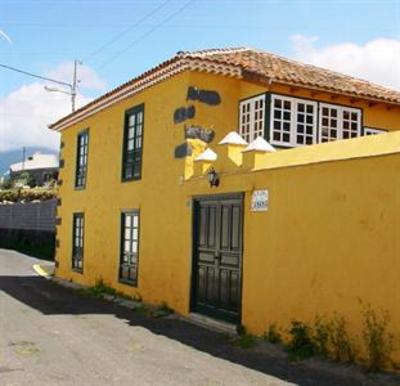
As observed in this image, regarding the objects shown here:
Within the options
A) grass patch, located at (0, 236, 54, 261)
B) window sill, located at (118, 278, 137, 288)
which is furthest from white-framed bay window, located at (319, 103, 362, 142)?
grass patch, located at (0, 236, 54, 261)

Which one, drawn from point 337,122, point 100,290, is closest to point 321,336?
point 337,122

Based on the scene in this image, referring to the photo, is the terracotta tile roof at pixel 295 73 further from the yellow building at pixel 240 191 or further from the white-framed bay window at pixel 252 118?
the white-framed bay window at pixel 252 118

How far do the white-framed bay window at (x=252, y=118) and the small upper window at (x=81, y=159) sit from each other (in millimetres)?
6870

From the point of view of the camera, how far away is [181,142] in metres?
12.4

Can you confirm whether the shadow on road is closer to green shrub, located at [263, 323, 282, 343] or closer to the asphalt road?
the asphalt road

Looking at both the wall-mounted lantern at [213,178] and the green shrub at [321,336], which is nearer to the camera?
the green shrub at [321,336]

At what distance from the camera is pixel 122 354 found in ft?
27.2

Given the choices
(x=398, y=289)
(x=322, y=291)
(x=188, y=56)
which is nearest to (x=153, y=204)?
(x=188, y=56)

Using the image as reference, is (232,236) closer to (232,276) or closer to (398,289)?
(232,276)

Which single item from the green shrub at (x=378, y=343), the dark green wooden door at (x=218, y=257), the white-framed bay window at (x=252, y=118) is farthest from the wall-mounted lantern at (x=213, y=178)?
the green shrub at (x=378, y=343)

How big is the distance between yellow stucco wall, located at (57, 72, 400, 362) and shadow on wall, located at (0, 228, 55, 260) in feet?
39.3

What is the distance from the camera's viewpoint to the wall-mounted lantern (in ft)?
35.2

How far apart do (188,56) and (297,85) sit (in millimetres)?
2229

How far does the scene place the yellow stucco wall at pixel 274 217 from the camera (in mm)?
7367
